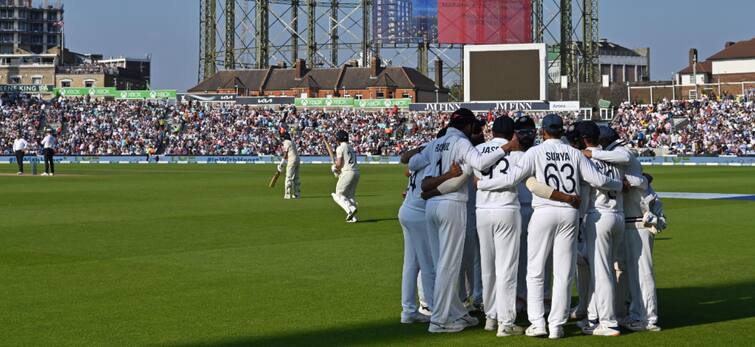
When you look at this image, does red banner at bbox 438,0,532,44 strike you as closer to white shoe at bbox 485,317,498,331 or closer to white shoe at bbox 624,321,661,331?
white shoe at bbox 624,321,661,331

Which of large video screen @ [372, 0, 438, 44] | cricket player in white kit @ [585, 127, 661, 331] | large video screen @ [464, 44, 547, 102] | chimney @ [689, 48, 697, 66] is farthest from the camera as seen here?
chimney @ [689, 48, 697, 66]

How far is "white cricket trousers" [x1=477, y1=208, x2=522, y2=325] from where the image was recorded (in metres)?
9.81

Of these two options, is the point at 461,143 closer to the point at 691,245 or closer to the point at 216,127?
the point at 691,245

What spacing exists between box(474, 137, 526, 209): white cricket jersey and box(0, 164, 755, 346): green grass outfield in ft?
4.07

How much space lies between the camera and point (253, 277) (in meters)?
13.8

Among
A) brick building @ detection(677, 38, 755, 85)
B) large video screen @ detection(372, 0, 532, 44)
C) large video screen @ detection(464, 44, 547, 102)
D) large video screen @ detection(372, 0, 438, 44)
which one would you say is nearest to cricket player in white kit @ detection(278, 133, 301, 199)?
large video screen @ detection(464, 44, 547, 102)

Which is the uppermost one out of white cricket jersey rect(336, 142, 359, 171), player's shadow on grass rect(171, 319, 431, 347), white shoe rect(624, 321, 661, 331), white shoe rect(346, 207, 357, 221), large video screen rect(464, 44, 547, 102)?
large video screen rect(464, 44, 547, 102)

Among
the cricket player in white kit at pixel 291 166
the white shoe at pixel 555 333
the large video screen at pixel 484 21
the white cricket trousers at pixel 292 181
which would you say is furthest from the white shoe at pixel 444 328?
the large video screen at pixel 484 21

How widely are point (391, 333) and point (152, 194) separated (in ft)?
76.1

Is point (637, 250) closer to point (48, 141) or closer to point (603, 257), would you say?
point (603, 257)

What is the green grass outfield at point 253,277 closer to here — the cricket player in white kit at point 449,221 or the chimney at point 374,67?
the cricket player in white kit at point 449,221

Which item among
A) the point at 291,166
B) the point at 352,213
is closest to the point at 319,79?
the point at 291,166

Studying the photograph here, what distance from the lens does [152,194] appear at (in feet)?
106

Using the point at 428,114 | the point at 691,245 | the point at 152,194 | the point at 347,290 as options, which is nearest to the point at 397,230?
the point at 691,245
